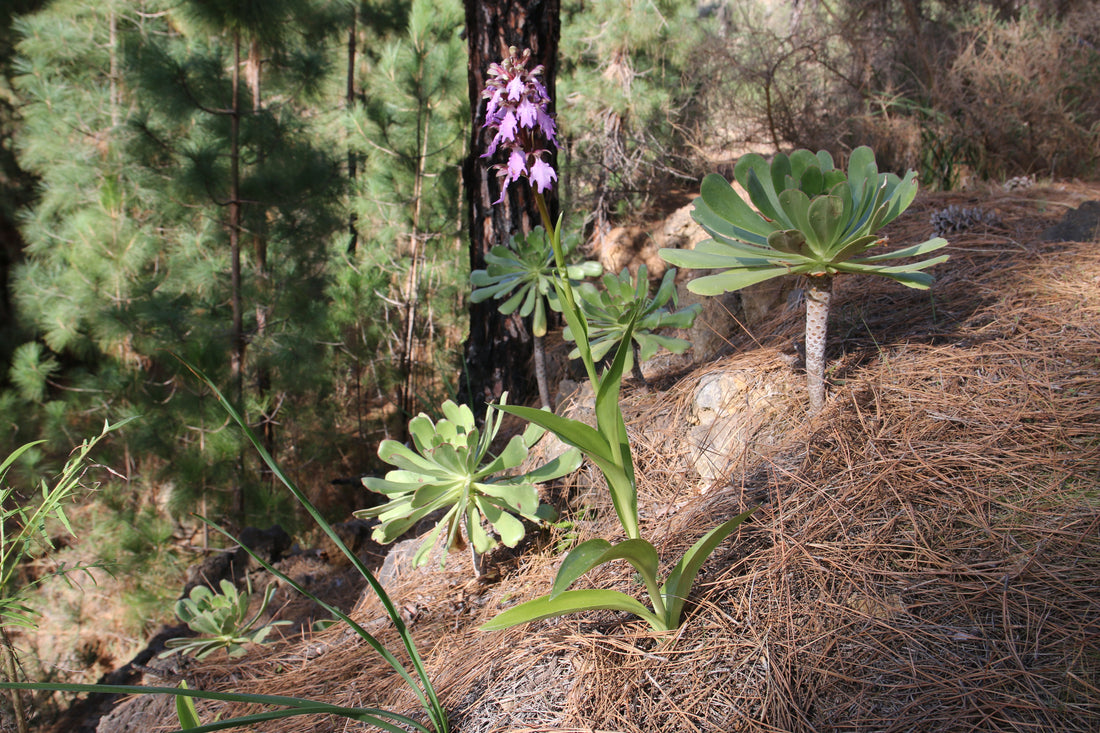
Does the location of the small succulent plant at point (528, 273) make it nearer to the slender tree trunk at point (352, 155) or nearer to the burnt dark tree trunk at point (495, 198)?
the burnt dark tree trunk at point (495, 198)

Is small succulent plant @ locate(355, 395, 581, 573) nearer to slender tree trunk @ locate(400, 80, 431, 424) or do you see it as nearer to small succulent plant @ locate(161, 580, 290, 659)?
small succulent plant @ locate(161, 580, 290, 659)

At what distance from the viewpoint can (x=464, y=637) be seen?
160cm

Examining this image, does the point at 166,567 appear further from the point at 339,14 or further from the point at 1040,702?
the point at 1040,702

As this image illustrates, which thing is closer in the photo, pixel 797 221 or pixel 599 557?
pixel 599 557

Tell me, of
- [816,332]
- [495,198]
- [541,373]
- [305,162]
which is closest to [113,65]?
[305,162]

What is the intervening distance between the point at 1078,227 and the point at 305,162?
4.31 metres

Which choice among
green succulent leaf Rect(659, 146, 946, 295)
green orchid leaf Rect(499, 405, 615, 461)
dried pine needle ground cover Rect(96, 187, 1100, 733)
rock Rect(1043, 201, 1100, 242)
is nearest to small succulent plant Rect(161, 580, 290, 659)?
dried pine needle ground cover Rect(96, 187, 1100, 733)

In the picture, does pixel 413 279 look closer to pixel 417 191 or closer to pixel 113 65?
pixel 417 191

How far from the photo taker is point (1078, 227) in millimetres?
2170

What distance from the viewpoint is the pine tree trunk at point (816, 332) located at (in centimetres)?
154

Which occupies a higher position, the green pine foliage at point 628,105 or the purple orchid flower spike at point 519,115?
the green pine foliage at point 628,105

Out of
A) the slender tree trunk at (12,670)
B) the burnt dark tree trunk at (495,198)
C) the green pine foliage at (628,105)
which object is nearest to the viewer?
the slender tree trunk at (12,670)

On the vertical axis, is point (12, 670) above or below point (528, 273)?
below

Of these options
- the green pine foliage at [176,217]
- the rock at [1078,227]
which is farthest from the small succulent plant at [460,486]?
the green pine foliage at [176,217]
